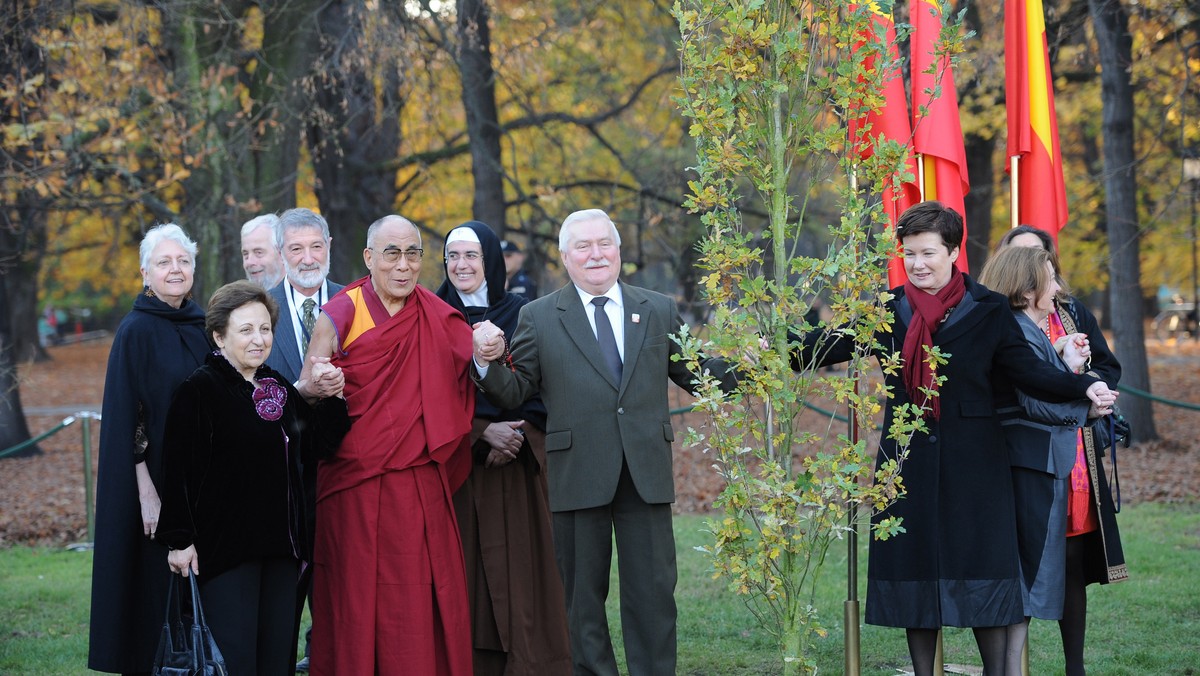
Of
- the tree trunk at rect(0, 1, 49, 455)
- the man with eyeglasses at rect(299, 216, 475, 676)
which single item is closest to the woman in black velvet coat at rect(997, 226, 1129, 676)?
the man with eyeglasses at rect(299, 216, 475, 676)

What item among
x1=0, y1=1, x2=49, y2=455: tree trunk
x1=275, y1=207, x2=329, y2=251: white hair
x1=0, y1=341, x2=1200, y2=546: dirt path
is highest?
x1=0, y1=1, x2=49, y2=455: tree trunk

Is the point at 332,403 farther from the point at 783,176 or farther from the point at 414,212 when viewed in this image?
the point at 414,212

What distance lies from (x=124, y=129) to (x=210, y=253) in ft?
4.95

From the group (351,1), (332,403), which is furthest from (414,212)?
(332,403)

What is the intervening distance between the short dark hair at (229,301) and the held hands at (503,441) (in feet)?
3.90

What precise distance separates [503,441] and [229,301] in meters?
1.42

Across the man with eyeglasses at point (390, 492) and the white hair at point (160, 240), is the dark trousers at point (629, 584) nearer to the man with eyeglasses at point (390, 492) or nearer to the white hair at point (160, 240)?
the man with eyeglasses at point (390, 492)

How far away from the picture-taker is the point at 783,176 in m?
3.86

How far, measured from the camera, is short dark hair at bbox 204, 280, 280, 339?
434 cm

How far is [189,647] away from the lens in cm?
404

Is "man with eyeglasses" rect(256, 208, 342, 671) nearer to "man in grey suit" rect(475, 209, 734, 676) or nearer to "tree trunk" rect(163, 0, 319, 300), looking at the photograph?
"man in grey suit" rect(475, 209, 734, 676)

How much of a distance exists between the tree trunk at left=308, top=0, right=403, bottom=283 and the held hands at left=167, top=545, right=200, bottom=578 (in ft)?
25.8

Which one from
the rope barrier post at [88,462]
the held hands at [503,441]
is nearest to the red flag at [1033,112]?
the held hands at [503,441]

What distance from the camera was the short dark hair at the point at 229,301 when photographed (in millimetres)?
4344
